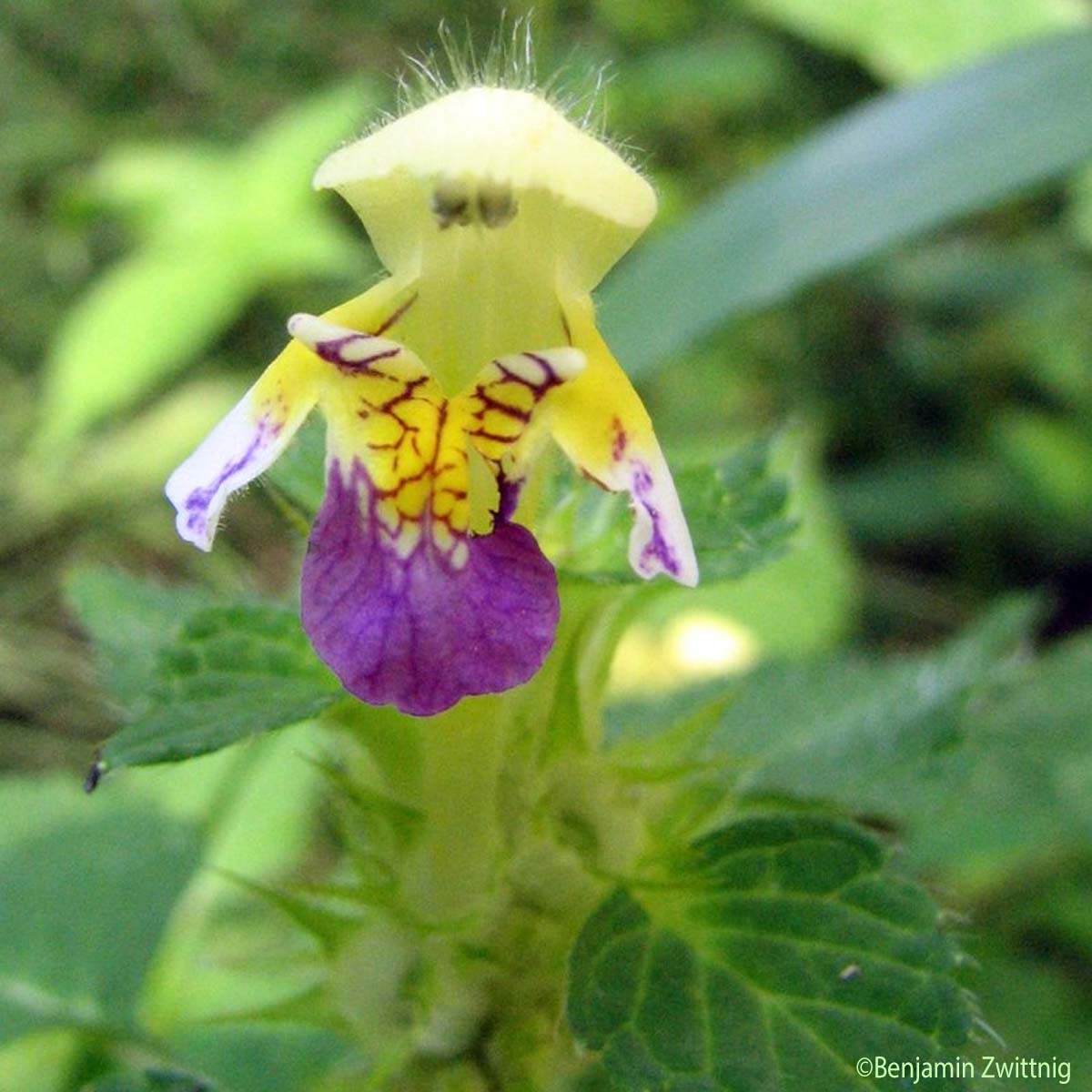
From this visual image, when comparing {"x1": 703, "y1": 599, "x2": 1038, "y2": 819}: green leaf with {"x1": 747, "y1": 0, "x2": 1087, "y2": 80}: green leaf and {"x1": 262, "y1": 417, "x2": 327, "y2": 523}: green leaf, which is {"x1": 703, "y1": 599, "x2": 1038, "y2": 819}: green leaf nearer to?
{"x1": 262, "y1": 417, "x2": 327, "y2": 523}: green leaf

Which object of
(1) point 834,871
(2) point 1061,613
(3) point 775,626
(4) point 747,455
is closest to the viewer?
(1) point 834,871

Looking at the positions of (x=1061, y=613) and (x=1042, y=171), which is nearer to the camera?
(x=1042, y=171)

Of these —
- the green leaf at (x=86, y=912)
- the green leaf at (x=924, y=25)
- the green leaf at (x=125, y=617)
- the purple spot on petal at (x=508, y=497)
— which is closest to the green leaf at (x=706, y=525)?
the purple spot on petal at (x=508, y=497)

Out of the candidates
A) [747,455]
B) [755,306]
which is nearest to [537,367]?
[747,455]

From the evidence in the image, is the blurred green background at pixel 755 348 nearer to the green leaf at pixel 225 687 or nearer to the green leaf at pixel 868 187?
the green leaf at pixel 868 187

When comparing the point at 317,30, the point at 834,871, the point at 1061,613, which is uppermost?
the point at 317,30

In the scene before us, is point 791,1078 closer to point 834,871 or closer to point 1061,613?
point 834,871
